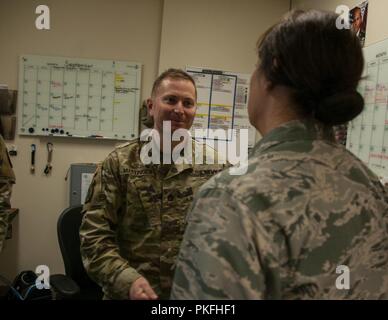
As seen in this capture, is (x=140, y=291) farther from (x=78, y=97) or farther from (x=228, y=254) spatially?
(x=78, y=97)

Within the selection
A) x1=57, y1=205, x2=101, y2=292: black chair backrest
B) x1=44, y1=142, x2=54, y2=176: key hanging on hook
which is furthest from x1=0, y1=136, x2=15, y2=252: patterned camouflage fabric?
x1=44, y1=142, x2=54, y2=176: key hanging on hook

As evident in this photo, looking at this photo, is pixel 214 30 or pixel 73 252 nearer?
pixel 73 252

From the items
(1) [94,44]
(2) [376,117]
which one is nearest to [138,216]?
(2) [376,117]

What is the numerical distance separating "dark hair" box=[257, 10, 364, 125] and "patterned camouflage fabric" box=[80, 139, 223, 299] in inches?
27.8

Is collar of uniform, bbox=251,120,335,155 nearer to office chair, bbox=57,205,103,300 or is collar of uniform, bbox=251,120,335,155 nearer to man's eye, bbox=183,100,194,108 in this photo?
man's eye, bbox=183,100,194,108

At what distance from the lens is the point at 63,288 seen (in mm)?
1809

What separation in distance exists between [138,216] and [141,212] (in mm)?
A: 17

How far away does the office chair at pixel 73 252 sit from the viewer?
204 centimetres

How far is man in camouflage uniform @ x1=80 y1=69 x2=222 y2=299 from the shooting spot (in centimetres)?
125

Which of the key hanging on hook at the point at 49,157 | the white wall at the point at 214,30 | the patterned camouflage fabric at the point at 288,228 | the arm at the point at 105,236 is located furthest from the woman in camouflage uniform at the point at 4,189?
the patterned camouflage fabric at the point at 288,228

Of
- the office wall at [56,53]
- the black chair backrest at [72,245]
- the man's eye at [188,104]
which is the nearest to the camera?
the man's eye at [188,104]

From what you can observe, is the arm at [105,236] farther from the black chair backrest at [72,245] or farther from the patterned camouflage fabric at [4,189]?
the black chair backrest at [72,245]

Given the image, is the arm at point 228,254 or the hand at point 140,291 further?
the hand at point 140,291

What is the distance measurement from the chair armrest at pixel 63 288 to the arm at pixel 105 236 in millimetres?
642
